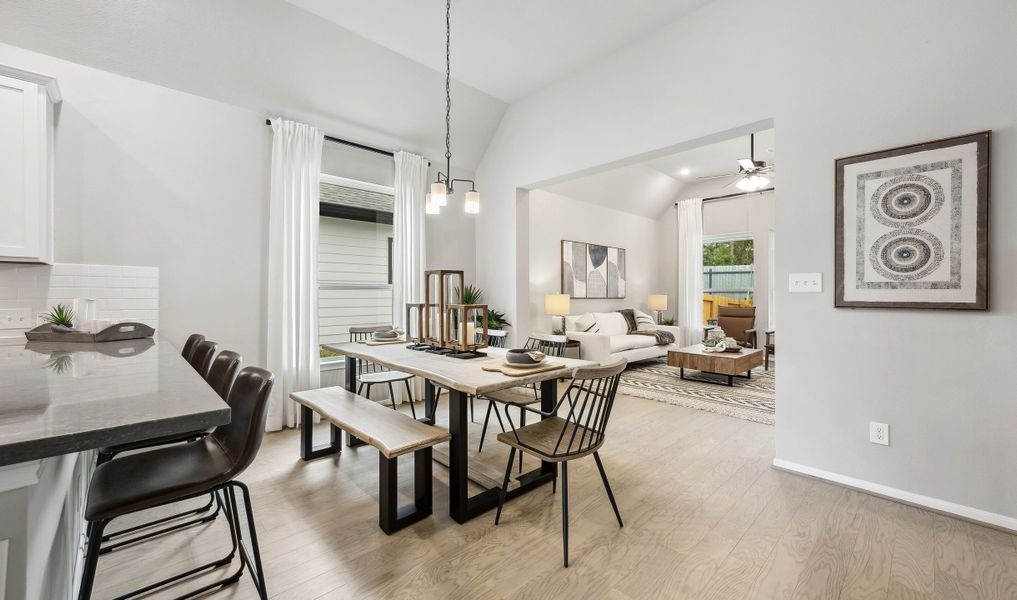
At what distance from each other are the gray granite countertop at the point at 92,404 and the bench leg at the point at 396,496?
39.5 inches

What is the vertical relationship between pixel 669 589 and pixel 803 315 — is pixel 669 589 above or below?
below

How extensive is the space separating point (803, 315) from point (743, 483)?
3.82 feet

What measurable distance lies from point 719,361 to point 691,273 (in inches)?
142

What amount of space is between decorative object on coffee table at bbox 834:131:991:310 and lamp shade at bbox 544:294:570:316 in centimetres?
370

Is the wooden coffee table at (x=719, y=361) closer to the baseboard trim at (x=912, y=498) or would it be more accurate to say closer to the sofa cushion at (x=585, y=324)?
the sofa cushion at (x=585, y=324)

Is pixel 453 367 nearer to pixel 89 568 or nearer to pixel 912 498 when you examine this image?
pixel 89 568

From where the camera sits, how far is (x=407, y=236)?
456 cm

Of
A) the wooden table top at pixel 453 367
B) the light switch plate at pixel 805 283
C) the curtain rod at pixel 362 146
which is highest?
the curtain rod at pixel 362 146

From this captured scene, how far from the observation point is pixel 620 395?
16.1ft

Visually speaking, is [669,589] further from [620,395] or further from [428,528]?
[620,395]

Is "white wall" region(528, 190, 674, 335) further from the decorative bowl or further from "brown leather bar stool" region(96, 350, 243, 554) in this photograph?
"brown leather bar stool" region(96, 350, 243, 554)

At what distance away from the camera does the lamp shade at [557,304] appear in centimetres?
609

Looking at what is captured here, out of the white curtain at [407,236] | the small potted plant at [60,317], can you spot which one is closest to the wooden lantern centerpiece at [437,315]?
the white curtain at [407,236]

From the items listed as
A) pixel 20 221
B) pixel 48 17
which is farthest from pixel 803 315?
pixel 48 17
